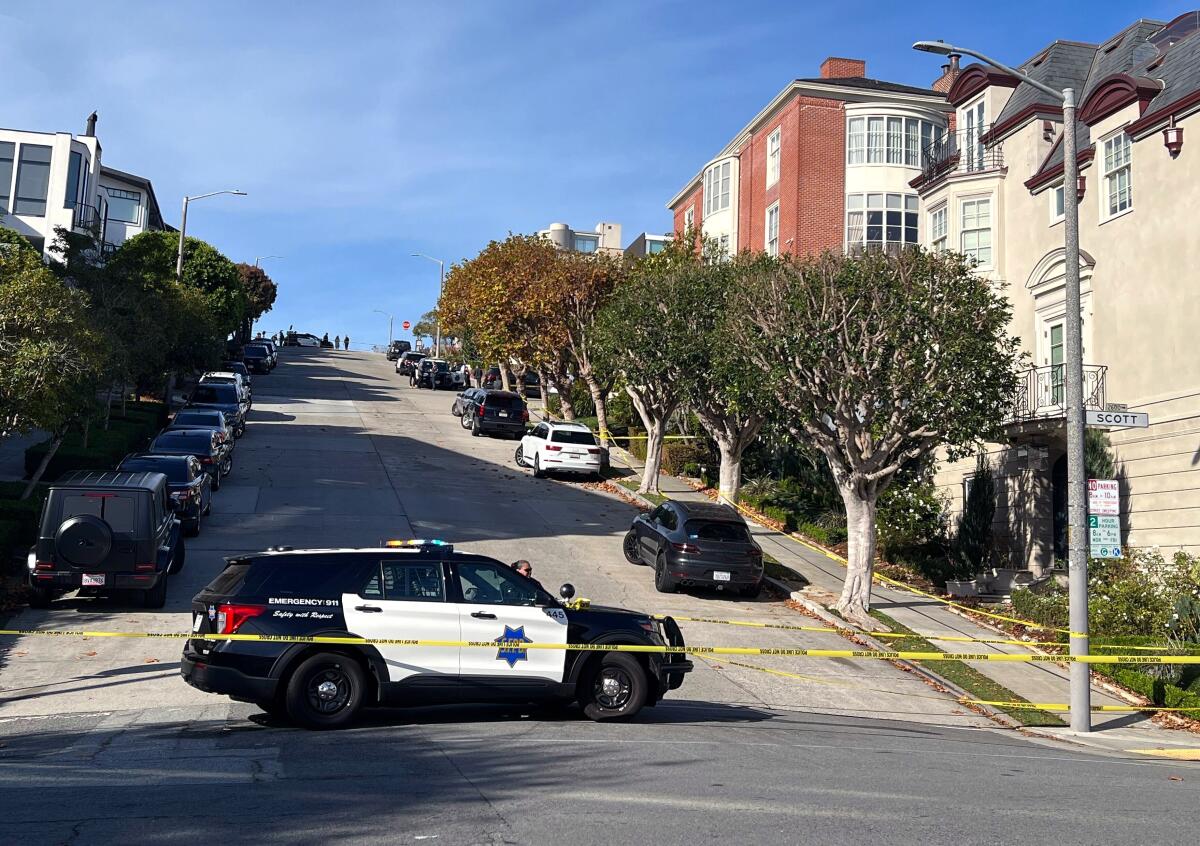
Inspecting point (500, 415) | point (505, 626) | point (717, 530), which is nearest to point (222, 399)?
point (500, 415)

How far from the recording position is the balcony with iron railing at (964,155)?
1144 inches

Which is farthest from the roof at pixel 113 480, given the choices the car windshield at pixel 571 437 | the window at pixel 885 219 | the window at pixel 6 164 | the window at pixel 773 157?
the window at pixel 6 164

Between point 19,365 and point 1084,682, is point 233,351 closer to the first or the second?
point 19,365

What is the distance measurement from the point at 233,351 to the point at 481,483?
42.0 m

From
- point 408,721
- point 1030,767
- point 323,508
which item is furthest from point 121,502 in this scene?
point 1030,767

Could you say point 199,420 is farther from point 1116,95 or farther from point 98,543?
point 1116,95

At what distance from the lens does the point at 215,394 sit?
4028 centimetres

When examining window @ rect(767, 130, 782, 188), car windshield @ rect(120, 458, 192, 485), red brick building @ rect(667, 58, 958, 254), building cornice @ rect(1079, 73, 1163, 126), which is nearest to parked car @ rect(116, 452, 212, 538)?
car windshield @ rect(120, 458, 192, 485)

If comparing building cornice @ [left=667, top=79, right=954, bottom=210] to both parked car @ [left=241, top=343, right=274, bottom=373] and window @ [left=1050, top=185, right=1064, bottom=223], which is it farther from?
parked car @ [left=241, top=343, right=274, bottom=373]

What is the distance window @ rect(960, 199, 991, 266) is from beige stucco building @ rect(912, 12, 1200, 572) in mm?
33

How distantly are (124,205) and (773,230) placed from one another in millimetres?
47760

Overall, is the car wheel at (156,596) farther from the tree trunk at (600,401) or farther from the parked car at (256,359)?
the parked car at (256,359)

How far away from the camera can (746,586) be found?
21891 mm

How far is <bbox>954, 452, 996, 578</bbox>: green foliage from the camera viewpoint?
2606 cm
